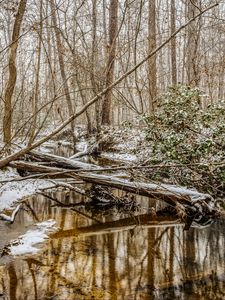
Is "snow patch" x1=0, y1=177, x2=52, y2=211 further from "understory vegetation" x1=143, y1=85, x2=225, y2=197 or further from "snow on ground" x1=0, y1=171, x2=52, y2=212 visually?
"understory vegetation" x1=143, y1=85, x2=225, y2=197

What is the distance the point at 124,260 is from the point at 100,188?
3188 mm

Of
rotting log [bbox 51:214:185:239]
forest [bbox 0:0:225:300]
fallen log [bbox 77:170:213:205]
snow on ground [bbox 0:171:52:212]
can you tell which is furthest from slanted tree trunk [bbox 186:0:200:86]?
snow on ground [bbox 0:171:52:212]

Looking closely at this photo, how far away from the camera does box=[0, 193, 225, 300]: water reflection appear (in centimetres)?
478

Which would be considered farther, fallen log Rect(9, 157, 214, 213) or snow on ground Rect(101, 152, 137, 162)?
snow on ground Rect(101, 152, 137, 162)

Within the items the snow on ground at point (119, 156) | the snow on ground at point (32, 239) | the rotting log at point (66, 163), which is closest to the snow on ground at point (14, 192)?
the rotting log at point (66, 163)

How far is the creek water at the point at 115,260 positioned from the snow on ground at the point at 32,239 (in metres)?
0.12

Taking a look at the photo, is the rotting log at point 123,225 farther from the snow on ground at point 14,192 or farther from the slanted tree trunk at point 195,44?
the slanted tree trunk at point 195,44

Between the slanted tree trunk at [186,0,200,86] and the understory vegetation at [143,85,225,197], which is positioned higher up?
the slanted tree trunk at [186,0,200,86]

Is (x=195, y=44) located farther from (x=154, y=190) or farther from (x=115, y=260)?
(x=115, y=260)

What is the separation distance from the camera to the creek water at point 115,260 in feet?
15.7

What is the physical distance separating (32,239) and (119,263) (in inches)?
64.0

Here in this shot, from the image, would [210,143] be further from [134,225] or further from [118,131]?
[118,131]

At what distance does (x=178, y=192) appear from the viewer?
7.94m

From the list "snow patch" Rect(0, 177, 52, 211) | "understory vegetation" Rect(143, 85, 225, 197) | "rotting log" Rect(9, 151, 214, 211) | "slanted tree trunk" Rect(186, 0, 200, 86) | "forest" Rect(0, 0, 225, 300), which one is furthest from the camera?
"slanted tree trunk" Rect(186, 0, 200, 86)
